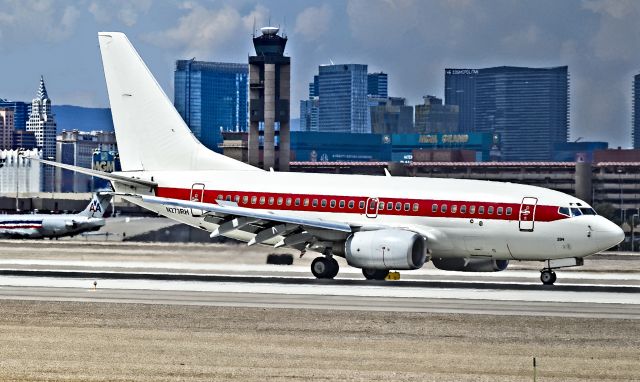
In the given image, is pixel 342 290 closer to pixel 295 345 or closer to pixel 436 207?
pixel 436 207

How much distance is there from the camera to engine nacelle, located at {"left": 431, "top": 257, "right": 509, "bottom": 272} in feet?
204

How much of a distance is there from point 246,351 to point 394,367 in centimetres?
469

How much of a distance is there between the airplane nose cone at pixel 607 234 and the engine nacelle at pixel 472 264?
541 cm

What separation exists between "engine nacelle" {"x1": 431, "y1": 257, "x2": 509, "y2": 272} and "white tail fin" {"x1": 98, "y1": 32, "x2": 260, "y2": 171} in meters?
11.5

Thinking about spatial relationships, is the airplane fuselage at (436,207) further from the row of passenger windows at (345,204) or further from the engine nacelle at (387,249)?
the engine nacelle at (387,249)

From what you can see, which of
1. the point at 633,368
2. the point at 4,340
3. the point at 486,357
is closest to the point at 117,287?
the point at 4,340

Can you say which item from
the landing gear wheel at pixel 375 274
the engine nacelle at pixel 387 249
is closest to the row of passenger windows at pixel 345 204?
the engine nacelle at pixel 387 249

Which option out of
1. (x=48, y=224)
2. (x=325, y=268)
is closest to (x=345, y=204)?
(x=325, y=268)

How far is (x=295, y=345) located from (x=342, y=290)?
17.8m

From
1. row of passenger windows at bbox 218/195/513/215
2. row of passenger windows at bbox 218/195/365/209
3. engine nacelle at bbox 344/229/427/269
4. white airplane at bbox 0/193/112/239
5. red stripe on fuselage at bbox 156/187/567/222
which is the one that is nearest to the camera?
engine nacelle at bbox 344/229/427/269

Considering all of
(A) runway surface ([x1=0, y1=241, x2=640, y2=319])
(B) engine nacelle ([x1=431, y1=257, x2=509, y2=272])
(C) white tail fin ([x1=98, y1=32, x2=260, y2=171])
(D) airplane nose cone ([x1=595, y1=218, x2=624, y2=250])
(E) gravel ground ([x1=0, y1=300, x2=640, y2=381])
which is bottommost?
(E) gravel ground ([x1=0, y1=300, x2=640, y2=381])

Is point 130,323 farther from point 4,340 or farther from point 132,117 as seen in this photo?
point 132,117

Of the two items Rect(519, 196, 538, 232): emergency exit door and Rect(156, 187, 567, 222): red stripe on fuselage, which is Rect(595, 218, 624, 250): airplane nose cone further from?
Rect(519, 196, 538, 232): emergency exit door

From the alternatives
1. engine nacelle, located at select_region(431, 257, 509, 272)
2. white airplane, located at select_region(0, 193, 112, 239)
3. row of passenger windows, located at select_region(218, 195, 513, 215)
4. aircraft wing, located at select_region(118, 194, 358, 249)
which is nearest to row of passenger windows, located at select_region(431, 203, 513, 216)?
row of passenger windows, located at select_region(218, 195, 513, 215)
